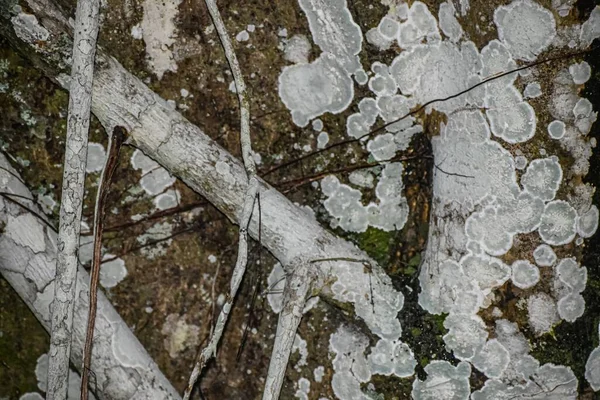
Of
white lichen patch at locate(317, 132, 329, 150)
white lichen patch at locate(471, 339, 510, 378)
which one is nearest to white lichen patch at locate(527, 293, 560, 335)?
white lichen patch at locate(471, 339, 510, 378)

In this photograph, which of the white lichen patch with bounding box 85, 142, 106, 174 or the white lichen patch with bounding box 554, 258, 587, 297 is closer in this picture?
the white lichen patch with bounding box 554, 258, 587, 297

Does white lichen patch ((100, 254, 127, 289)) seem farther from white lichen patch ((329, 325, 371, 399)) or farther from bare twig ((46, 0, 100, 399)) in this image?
white lichen patch ((329, 325, 371, 399))

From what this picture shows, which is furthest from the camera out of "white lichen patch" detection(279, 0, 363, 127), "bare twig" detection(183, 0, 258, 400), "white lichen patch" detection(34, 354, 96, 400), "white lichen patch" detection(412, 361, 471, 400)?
"white lichen patch" detection(34, 354, 96, 400)

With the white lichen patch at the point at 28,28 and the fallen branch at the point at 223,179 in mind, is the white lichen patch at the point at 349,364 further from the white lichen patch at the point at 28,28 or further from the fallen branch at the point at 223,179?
the white lichen patch at the point at 28,28

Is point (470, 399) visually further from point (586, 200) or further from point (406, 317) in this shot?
point (586, 200)

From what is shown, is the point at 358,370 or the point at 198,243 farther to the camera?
the point at 198,243

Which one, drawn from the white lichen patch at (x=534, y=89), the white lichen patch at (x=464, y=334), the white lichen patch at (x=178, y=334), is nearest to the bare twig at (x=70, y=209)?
the white lichen patch at (x=178, y=334)

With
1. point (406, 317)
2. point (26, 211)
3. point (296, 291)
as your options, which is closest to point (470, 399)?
point (406, 317)
